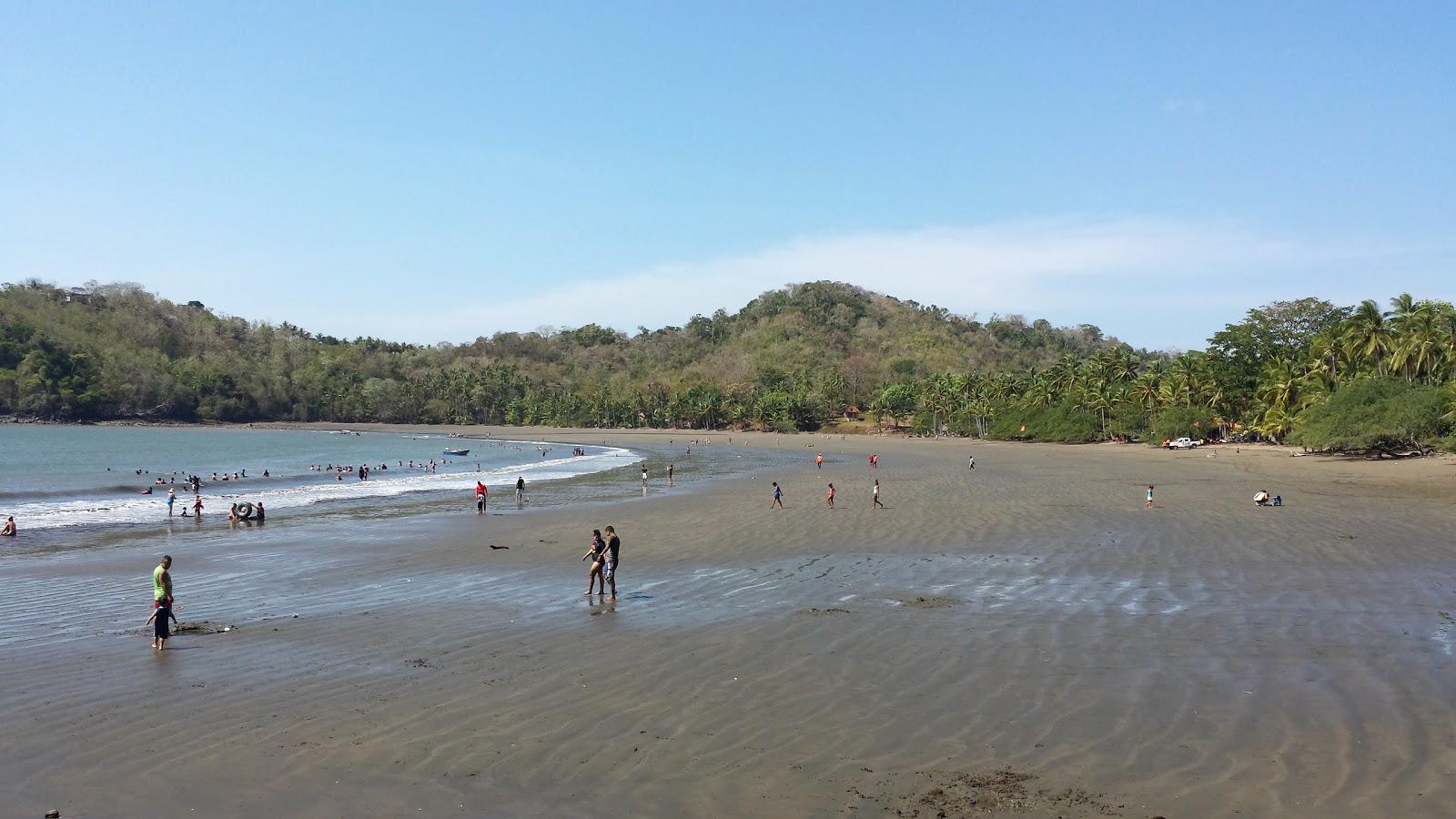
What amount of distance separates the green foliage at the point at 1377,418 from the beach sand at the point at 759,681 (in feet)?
97.9

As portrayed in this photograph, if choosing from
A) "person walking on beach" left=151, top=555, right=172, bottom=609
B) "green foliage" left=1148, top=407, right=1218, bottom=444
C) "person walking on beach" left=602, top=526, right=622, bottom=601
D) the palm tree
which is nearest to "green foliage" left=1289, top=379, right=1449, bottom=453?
the palm tree

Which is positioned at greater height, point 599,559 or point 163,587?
point 163,587

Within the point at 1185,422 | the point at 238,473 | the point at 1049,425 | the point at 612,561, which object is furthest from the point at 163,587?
the point at 1049,425

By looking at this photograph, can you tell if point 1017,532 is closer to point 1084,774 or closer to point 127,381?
point 1084,774

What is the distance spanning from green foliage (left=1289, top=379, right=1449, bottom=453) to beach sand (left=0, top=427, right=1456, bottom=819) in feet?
97.9

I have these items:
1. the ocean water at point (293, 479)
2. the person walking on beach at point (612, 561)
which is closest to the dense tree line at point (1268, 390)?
the ocean water at point (293, 479)

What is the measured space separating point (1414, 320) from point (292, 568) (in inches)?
2507

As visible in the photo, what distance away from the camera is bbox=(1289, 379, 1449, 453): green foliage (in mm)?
48094

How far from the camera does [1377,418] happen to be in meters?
50.1

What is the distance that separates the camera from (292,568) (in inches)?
868

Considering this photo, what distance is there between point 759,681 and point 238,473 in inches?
2442

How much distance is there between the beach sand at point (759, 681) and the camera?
8.12 meters

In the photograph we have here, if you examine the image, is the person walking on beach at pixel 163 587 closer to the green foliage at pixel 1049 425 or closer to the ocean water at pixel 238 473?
the ocean water at pixel 238 473

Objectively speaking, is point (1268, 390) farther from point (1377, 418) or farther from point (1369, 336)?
point (1377, 418)
